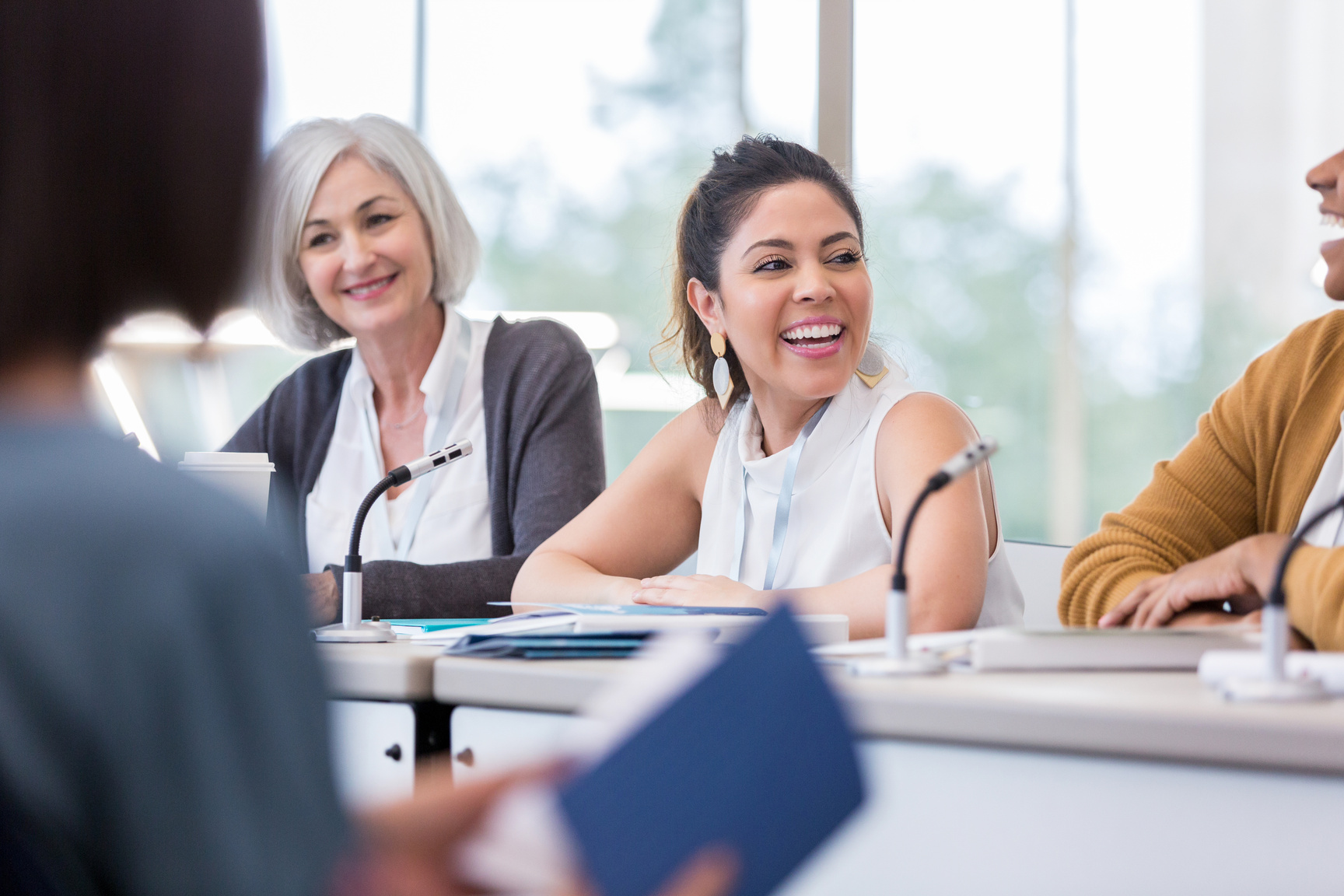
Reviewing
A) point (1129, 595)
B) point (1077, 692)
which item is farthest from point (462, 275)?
point (1077, 692)

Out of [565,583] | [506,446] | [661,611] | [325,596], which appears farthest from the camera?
[506,446]

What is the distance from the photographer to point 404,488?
261 centimetres

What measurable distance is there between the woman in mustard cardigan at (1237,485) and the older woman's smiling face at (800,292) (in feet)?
1.79

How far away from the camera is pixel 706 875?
20.7 inches

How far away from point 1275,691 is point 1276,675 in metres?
0.03

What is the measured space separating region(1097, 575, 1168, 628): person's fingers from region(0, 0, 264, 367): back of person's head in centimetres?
146

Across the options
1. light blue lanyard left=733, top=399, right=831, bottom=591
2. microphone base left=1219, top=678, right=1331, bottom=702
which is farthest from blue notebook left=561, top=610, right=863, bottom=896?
light blue lanyard left=733, top=399, right=831, bottom=591

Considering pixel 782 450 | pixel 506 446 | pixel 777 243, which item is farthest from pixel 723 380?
pixel 506 446

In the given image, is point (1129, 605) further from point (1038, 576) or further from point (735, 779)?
point (735, 779)

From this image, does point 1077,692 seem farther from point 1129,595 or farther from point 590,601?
point 590,601

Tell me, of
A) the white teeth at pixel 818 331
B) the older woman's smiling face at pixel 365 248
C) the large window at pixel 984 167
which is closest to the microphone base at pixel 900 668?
the white teeth at pixel 818 331

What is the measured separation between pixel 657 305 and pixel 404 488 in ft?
2.21

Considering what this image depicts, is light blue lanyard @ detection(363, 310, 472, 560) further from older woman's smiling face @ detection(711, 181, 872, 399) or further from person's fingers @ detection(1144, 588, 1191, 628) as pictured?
person's fingers @ detection(1144, 588, 1191, 628)

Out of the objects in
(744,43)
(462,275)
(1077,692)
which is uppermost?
(744,43)
